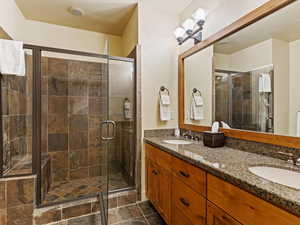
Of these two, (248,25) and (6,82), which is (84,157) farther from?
(248,25)

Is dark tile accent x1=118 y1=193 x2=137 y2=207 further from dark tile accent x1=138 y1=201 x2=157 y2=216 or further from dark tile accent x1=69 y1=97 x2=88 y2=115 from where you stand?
dark tile accent x1=69 y1=97 x2=88 y2=115

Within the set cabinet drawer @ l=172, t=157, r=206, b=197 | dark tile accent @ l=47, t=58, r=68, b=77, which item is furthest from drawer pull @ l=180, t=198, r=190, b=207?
dark tile accent @ l=47, t=58, r=68, b=77

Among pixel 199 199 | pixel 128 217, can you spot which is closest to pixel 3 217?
pixel 128 217

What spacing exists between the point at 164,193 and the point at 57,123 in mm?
1955

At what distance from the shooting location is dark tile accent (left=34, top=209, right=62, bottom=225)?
5.33 ft

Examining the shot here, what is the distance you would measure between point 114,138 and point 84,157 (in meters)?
0.96

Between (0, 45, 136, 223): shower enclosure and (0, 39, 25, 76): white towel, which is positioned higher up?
(0, 39, 25, 76): white towel

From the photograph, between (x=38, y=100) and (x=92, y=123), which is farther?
(x=92, y=123)

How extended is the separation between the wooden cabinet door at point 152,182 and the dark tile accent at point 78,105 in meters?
1.42

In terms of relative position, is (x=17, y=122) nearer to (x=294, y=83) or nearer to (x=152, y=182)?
(x=152, y=182)

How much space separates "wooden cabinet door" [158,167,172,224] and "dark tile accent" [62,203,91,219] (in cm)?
83

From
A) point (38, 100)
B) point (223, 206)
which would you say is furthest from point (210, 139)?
point (38, 100)

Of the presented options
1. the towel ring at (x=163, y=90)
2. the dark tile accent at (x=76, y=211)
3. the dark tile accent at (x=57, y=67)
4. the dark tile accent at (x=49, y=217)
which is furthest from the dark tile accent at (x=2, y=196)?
the towel ring at (x=163, y=90)

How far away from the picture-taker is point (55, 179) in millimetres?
2447
